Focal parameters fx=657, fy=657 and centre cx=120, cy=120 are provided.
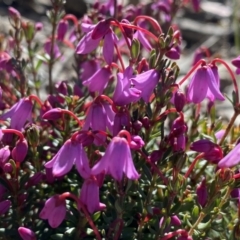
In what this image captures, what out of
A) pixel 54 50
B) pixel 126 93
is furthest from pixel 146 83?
pixel 54 50

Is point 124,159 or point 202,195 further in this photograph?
point 202,195

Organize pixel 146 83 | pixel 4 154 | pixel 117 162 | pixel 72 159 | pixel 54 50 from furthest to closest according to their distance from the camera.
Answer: pixel 54 50 → pixel 4 154 → pixel 146 83 → pixel 72 159 → pixel 117 162

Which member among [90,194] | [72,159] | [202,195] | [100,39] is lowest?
[202,195]

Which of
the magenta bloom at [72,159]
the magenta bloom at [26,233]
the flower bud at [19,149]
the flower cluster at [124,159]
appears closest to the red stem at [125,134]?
the flower cluster at [124,159]

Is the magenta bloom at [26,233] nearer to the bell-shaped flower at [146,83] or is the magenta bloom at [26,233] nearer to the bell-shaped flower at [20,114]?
the bell-shaped flower at [20,114]

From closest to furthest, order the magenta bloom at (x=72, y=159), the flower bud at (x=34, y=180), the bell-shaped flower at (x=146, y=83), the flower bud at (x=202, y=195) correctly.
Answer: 1. the magenta bloom at (x=72, y=159)
2. the bell-shaped flower at (x=146, y=83)
3. the flower bud at (x=202, y=195)
4. the flower bud at (x=34, y=180)

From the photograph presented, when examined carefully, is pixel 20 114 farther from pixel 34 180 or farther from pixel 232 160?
pixel 232 160

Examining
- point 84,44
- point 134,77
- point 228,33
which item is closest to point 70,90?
point 84,44

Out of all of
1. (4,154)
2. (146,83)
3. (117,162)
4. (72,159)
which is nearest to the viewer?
(117,162)
